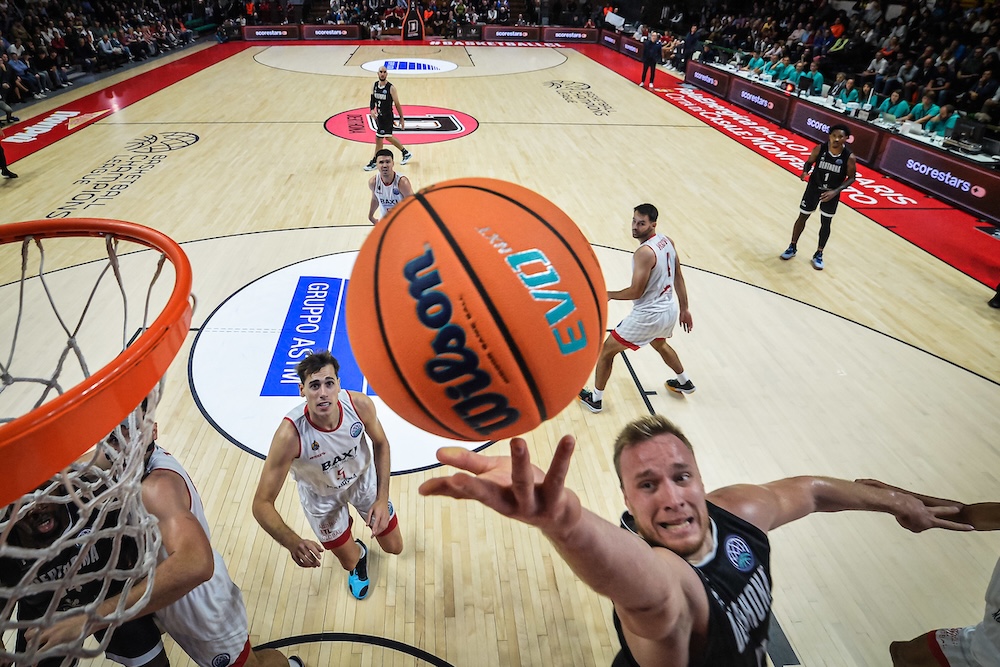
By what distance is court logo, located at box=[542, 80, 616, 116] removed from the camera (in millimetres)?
13641

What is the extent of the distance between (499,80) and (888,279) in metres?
12.2

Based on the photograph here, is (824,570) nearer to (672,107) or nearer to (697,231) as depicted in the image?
(697,231)

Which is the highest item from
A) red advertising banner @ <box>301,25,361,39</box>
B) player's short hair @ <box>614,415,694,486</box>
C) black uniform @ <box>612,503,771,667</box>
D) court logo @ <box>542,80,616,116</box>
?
player's short hair @ <box>614,415,694,486</box>

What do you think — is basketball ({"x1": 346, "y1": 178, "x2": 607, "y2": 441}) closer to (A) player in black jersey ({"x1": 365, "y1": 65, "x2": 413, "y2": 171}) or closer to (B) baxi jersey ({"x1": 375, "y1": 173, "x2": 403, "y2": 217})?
(B) baxi jersey ({"x1": 375, "y1": 173, "x2": 403, "y2": 217})

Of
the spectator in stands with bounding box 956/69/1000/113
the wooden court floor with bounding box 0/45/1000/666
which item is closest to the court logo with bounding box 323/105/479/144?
the wooden court floor with bounding box 0/45/1000/666

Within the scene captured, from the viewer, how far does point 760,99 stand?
1334cm

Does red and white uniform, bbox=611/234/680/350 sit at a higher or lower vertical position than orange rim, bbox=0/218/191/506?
lower

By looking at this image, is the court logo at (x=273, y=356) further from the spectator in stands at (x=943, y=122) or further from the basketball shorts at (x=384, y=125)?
the spectator in stands at (x=943, y=122)

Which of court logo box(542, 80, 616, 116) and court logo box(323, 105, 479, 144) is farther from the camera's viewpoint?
court logo box(542, 80, 616, 116)

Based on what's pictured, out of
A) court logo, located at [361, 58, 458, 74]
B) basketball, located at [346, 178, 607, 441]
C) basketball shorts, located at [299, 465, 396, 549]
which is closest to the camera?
basketball, located at [346, 178, 607, 441]

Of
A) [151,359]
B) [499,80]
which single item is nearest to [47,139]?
[499,80]

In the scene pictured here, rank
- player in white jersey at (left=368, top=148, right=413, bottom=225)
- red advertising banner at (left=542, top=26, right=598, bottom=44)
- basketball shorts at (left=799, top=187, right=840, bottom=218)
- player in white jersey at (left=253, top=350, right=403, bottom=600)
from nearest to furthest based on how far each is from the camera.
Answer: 1. player in white jersey at (left=253, top=350, right=403, bottom=600)
2. player in white jersey at (left=368, top=148, right=413, bottom=225)
3. basketball shorts at (left=799, top=187, right=840, bottom=218)
4. red advertising banner at (left=542, top=26, right=598, bottom=44)

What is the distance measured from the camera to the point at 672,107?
14203 millimetres

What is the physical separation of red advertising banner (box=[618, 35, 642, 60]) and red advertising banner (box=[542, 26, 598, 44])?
251 cm
